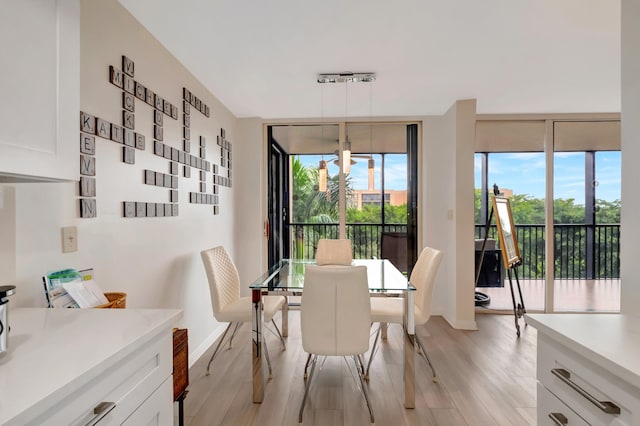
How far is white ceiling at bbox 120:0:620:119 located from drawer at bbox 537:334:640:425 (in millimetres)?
1858

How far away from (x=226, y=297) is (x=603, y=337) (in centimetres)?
241

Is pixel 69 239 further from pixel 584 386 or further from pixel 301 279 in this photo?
pixel 584 386

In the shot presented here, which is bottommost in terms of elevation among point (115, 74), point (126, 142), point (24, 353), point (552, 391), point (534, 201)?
point (552, 391)

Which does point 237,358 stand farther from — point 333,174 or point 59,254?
point 333,174

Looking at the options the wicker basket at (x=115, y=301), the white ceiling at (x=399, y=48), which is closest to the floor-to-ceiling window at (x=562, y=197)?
the white ceiling at (x=399, y=48)

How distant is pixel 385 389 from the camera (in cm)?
226

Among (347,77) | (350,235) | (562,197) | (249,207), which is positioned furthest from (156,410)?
(562,197)

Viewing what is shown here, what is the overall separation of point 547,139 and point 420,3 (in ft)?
10.2

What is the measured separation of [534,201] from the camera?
156 inches

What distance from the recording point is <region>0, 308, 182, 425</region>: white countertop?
2.14 ft

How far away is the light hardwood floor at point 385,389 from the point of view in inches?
76.9

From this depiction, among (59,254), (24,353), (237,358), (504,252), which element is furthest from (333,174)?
(24,353)

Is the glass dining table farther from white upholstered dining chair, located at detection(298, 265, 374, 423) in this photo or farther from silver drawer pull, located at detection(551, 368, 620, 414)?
silver drawer pull, located at detection(551, 368, 620, 414)

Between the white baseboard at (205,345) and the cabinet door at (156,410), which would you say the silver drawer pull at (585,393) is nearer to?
the cabinet door at (156,410)
